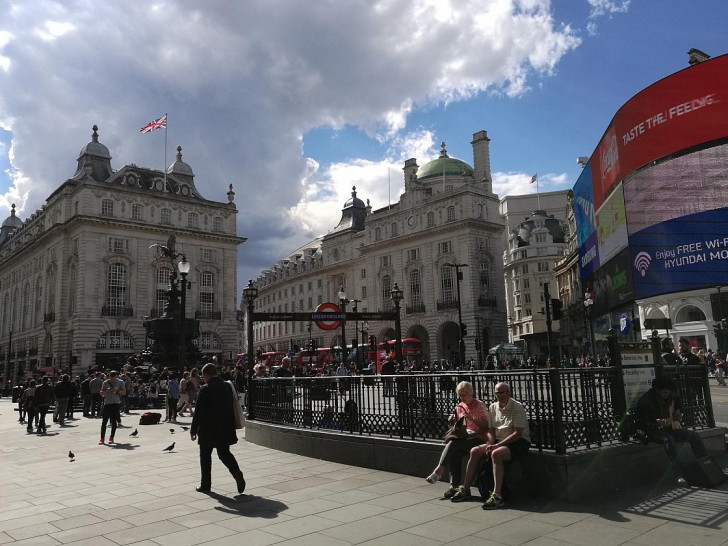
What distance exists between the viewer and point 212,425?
8062 millimetres

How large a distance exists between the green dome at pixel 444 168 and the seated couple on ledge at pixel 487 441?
67831mm

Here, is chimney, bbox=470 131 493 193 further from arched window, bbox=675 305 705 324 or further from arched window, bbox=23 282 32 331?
arched window, bbox=23 282 32 331

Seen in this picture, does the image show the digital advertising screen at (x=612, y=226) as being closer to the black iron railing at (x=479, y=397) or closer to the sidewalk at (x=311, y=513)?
the black iron railing at (x=479, y=397)

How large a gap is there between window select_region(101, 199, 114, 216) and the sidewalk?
193 ft

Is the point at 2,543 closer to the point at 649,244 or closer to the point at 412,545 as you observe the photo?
the point at 412,545

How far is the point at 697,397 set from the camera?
30.9 ft

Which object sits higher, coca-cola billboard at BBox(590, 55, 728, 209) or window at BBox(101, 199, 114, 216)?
window at BBox(101, 199, 114, 216)

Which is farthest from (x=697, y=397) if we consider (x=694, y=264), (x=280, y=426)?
(x=694, y=264)

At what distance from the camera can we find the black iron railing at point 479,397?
727 centimetres

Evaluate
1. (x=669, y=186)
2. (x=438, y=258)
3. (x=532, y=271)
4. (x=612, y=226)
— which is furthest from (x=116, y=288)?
(x=532, y=271)

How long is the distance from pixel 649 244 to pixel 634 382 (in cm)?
2254

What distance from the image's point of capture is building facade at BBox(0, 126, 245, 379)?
201ft

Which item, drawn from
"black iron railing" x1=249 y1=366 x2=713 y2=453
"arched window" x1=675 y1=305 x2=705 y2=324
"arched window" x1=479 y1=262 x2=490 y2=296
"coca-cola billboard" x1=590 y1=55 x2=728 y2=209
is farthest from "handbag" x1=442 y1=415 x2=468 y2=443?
"arched window" x1=479 y1=262 x2=490 y2=296

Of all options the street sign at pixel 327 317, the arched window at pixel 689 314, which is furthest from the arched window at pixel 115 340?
the arched window at pixel 689 314
